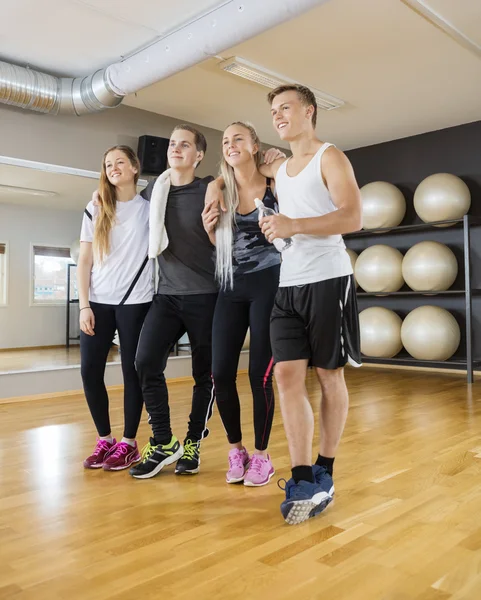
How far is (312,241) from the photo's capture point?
1.89 metres

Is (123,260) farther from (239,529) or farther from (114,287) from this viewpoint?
(239,529)

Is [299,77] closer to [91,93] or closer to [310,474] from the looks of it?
[91,93]

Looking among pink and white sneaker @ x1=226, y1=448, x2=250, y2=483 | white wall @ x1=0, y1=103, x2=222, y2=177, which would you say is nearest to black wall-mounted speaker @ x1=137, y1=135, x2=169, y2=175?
white wall @ x1=0, y1=103, x2=222, y2=177

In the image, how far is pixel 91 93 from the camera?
4.25 meters

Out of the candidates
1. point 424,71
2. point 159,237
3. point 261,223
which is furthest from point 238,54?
point 261,223

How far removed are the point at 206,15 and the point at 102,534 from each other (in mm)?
2883

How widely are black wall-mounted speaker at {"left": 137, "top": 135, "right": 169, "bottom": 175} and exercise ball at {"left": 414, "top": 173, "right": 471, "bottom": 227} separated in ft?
7.77

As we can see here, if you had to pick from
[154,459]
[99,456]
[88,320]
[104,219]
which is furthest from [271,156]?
[99,456]

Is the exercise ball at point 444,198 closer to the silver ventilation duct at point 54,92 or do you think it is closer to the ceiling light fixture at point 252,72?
the ceiling light fixture at point 252,72

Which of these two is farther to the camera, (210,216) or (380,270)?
(380,270)

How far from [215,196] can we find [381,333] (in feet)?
11.9

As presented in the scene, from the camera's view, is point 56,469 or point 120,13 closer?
point 56,469

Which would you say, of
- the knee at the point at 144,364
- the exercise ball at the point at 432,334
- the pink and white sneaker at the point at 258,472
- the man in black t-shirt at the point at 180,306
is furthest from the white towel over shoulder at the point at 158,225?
the exercise ball at the point at 432,334

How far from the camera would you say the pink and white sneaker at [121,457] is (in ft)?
7.87
